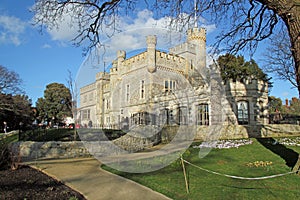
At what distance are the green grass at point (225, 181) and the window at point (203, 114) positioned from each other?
12217 mm

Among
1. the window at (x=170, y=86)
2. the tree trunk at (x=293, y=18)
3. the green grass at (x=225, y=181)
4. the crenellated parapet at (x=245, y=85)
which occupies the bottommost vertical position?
the green grass at (x=225, y=181)

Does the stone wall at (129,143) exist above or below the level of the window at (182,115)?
below

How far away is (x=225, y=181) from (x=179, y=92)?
1750 cm

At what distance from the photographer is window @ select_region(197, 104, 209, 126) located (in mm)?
21062

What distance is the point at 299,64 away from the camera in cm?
565

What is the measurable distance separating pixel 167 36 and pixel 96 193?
16.2 feet

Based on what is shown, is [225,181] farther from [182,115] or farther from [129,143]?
[182,115]

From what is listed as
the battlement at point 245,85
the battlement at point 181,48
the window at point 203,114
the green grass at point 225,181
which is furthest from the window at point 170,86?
the green grass at point 225,181

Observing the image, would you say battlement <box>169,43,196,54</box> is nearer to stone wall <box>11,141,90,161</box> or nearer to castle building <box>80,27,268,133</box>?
castle building <box>80,27,268,133</box>

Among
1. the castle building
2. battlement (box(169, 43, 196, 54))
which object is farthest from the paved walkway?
the castle building

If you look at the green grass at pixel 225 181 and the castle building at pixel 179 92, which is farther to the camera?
the castle building at pixel 179 92

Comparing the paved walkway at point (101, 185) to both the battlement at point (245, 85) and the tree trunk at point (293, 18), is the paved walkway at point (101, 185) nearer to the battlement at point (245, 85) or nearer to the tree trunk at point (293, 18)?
the tree trunk at point (293, 18)

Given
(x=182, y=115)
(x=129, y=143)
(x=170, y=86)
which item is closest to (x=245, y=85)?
(x=182, y=115)

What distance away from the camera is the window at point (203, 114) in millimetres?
21062
